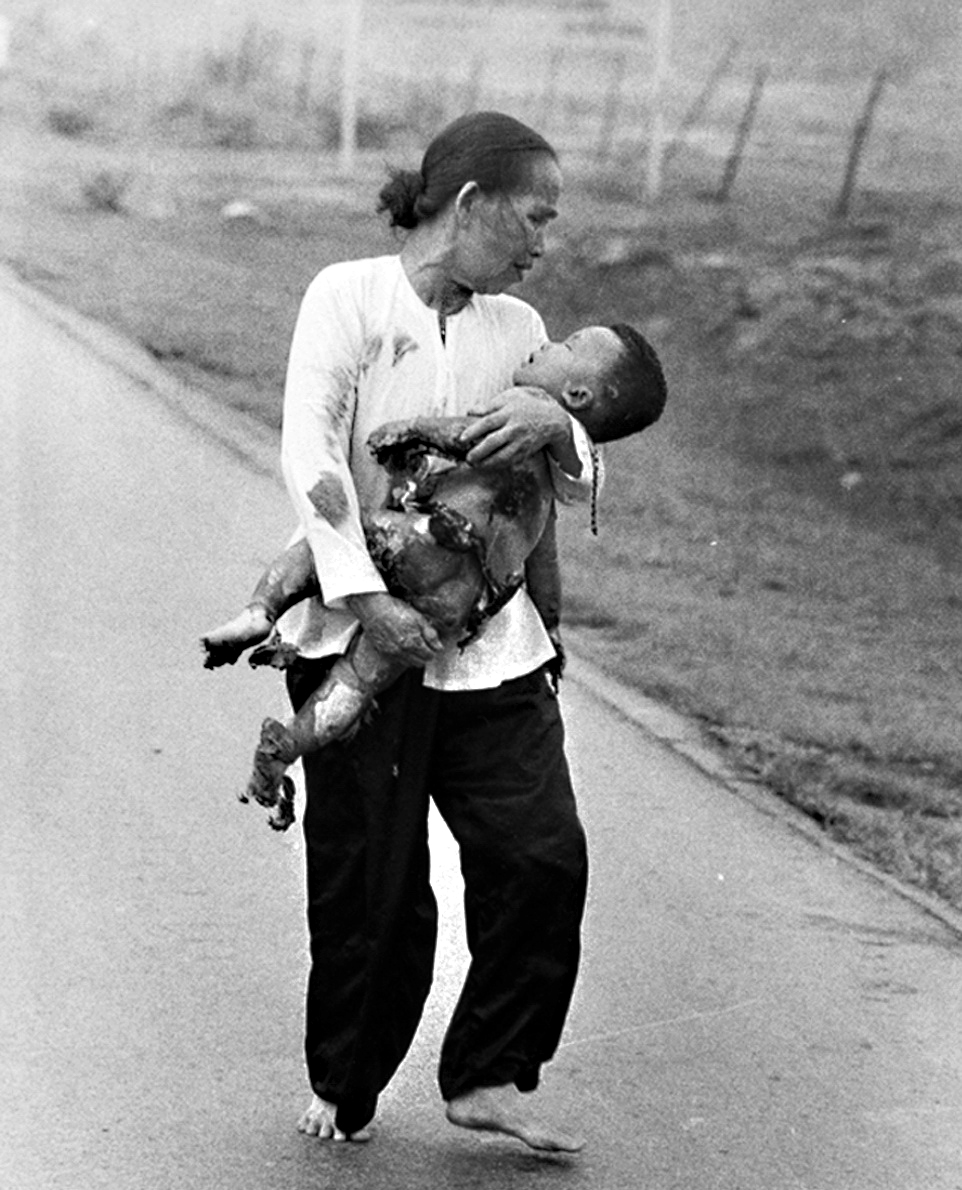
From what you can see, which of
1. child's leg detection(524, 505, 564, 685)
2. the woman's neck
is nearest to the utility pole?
child's leg detection(524, 505, 564, 685)

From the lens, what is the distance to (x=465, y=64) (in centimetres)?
2572

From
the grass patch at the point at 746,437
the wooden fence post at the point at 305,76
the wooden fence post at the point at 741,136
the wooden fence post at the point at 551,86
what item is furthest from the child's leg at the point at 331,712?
the wooden fence post at the point at 305,76

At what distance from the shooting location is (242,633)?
4934mm

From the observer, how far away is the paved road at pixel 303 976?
17.3 ft

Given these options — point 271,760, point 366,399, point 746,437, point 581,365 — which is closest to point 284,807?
point 271,760

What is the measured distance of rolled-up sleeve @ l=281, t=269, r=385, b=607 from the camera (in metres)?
4.86

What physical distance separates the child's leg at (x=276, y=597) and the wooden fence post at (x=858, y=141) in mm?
15606

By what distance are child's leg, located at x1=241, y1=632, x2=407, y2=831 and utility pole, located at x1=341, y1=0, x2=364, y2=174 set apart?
73.6 feet

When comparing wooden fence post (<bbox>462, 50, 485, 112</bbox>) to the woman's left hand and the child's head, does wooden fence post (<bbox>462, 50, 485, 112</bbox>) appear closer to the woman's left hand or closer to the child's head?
the child's head

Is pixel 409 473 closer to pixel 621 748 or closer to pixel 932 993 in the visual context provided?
pixel 932 993

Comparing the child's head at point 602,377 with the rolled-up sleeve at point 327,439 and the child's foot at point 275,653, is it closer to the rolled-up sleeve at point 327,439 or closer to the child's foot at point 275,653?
the rolled-up sleeve at point 327,439

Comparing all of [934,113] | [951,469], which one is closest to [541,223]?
[951,469]

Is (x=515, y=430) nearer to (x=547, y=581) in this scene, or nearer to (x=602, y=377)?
(x=602, y=377)

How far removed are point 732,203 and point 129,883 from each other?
15.4m
